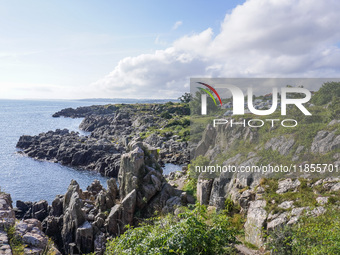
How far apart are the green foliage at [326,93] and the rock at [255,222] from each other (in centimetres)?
1509

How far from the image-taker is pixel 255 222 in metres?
23.2

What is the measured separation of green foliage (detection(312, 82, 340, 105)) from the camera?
103 ft

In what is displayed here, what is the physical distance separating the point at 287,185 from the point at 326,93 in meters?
13.4

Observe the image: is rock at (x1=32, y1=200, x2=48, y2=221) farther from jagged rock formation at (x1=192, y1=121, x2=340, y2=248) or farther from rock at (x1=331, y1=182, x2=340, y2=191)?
rock at (x1=331, y1=182, x2=340, y2=191)

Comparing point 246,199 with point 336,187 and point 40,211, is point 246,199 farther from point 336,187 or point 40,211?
point 40,211

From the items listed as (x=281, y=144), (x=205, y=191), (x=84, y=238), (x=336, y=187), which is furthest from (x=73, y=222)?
(x=336, y=187)

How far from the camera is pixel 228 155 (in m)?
34.2

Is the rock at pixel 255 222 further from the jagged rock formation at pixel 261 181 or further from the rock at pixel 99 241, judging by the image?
the rock at pixel 99 241

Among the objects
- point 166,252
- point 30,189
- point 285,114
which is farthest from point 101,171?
point 166,252

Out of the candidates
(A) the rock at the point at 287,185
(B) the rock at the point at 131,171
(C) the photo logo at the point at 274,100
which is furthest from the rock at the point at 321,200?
(B) the rock at the point at 131,171

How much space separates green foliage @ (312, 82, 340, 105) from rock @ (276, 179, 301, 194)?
1128cm

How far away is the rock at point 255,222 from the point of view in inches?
866

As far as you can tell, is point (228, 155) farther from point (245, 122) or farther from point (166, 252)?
point (166, 252)

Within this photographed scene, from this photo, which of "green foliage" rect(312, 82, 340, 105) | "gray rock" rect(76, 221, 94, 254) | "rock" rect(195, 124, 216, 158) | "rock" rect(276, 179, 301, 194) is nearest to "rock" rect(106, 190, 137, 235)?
"gray rock" rect(76, 221, 94, 254)
